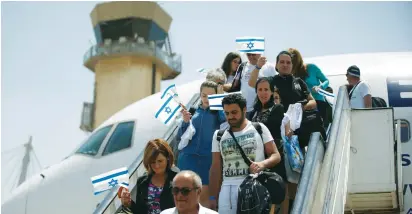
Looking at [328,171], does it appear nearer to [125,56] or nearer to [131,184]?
[131,184]

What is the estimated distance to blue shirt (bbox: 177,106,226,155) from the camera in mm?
6395

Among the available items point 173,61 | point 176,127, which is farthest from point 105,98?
point 176,127

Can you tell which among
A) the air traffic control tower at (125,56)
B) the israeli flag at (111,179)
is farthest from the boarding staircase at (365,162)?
the air traffic control tower at (125,56)

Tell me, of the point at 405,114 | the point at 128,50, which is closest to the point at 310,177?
the point at 405,114

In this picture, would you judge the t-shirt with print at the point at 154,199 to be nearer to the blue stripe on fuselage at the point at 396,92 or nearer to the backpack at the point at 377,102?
the backpack at the point at 377,102

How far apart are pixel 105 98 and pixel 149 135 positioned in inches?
1472

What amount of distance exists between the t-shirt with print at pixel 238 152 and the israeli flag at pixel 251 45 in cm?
180

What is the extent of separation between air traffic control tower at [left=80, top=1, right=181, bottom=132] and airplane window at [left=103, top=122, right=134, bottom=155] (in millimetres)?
35097

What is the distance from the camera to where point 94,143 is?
11.6m

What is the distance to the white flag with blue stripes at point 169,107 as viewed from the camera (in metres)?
7.01

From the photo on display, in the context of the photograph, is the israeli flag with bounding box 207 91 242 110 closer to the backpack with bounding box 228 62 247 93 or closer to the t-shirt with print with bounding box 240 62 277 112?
the t-shirt with print with bounding box 240 62 277 112

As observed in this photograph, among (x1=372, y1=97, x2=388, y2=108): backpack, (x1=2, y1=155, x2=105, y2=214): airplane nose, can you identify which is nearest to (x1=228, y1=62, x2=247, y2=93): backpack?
(x1=372, y1=97, x2=388, y2=108): backpack

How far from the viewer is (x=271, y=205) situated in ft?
16.1

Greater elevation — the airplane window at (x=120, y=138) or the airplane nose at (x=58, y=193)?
the airplane window at (x=120, y=138)
